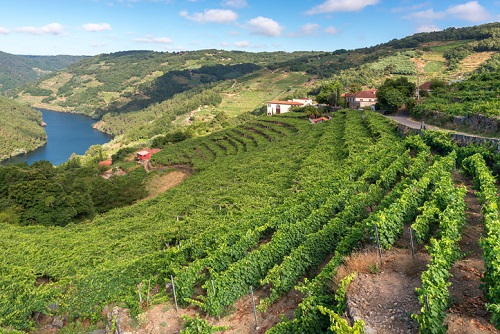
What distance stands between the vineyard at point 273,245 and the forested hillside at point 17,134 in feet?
433

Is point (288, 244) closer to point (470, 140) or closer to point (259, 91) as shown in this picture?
point (470, 140)

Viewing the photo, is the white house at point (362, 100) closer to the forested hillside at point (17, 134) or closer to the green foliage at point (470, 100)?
the green foliage at point (470, 100)

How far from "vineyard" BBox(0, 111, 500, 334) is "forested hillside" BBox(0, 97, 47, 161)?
13203cm

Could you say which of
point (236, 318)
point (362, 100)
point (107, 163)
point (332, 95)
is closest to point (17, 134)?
point (107, 163)

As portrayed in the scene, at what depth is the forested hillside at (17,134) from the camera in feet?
452

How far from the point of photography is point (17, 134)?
151750 mm

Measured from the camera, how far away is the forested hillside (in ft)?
452

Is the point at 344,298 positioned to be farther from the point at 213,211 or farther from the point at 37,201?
the point at 37,201

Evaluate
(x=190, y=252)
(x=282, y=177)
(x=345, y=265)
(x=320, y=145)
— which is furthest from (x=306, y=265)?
(x=320, y=145)

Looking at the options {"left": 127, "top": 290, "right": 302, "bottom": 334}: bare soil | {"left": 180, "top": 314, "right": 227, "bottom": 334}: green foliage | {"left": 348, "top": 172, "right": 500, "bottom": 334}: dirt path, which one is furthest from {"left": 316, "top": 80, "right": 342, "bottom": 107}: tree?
{"left": 180, "top": 314, "right": 227, "bottom": 334}: green foliage

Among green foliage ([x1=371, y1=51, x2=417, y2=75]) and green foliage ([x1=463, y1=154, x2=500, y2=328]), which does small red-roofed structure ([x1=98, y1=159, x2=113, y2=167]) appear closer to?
green foliage ([x1=463, y1=154, x2=500, y2=328])

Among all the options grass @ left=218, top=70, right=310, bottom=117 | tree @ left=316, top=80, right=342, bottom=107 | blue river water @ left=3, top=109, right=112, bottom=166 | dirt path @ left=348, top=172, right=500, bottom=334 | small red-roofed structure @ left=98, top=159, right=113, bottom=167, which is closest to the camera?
dirt path @ left=348, top=172, right=500, bottom=334

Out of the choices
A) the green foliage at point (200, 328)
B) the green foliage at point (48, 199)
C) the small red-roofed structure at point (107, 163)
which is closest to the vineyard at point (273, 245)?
the green foliage at point (200, 328)

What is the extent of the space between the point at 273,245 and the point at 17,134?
176 meters
